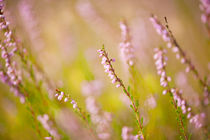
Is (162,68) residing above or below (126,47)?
below

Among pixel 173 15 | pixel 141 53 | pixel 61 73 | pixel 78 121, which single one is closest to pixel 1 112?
pixel 61 73

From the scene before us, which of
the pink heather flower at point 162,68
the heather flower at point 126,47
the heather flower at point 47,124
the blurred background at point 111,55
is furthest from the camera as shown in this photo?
the blurred background at point 111,55

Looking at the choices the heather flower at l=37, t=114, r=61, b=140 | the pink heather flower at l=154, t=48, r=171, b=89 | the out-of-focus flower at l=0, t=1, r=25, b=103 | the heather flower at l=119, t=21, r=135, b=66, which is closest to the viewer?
the pink heather flower at l=154, t=48, r=171, b=89

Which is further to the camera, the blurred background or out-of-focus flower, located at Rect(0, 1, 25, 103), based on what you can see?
the blurred background

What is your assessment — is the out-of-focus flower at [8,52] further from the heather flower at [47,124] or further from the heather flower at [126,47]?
the heather flower at [126,47]

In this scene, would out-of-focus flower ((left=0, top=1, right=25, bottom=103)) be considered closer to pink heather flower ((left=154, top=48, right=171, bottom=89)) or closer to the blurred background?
the blurred background

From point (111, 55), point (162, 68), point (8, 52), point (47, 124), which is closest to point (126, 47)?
point (162, 68)

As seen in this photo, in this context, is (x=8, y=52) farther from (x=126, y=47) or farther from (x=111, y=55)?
(x=111, y=55)

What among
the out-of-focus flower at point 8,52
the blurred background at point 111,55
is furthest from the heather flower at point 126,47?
the out-of-focus flower at point 8,52

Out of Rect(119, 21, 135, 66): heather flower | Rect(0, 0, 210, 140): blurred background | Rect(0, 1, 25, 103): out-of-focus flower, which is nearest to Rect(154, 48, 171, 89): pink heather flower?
Rect(119, 21, 135, 66): heather flower
